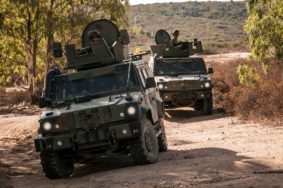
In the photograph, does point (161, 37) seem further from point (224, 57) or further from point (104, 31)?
point (224, 57)

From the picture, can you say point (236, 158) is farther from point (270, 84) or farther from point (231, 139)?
point (270, 84)

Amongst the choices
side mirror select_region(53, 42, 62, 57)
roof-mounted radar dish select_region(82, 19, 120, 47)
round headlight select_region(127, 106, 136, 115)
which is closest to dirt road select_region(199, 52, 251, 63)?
roof-mounted radar dish select_region(82, 19, 120, 47)

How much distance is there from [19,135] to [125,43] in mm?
7081

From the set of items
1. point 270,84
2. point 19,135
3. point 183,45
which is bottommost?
point 19,135

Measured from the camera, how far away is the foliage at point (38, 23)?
1000 inches

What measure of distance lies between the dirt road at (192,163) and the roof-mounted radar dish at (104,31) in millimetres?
2516

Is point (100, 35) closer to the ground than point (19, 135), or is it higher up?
higher up

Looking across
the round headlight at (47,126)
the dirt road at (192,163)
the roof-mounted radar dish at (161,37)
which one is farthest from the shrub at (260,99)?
the round headlight at (47,126)

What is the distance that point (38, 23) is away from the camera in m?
26.1

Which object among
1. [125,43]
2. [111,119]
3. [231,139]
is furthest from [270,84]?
[111,119]

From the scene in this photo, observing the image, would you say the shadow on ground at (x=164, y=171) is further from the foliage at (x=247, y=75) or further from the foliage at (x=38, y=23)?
→ the foliage at (x=38, y=23)

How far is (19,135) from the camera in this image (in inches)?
682

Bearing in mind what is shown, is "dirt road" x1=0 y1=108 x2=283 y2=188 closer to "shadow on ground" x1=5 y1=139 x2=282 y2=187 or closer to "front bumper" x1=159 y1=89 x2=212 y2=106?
"shadow on ground" x1=5 y1=139 x2=282 y2=187

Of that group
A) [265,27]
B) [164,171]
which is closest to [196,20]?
[265,27]
